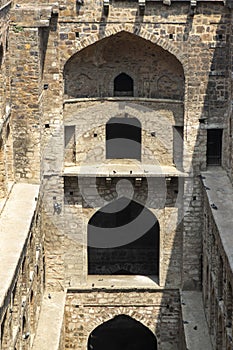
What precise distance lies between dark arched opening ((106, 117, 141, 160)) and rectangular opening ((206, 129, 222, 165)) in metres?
2.09

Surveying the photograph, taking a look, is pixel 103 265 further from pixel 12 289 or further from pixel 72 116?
pixel 12 289

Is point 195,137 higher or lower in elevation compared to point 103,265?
higher

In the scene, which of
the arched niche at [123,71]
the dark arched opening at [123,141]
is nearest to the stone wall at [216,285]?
the dark arched opening at [123,141]

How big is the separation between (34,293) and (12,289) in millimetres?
4381

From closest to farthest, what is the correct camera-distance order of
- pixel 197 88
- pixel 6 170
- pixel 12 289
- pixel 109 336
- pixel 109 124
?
pixel 12 289 < pixel 6 170 < pixel 197 88 < pixel 109 124 < pixel 109 336

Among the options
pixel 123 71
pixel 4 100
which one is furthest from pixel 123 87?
pixel 4 100

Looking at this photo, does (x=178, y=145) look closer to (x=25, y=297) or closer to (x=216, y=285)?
(x=216, y=285)

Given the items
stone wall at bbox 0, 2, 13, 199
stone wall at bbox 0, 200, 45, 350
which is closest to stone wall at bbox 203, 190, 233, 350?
stone wall at bbox 0, 200, 45, 350

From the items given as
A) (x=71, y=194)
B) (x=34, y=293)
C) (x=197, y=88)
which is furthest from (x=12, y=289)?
(x=197, y=88)

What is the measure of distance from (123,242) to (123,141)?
159 inches

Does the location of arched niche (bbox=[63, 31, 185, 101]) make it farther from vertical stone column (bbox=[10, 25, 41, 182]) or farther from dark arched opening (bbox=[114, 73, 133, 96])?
vertical stone column (bbox=[10, 25, 41, 182])

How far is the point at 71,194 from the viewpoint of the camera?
926 inches

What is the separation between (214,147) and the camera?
2339 centimetres

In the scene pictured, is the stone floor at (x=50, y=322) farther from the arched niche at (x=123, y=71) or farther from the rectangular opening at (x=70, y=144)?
the arched niche at (x=123, y=71)
